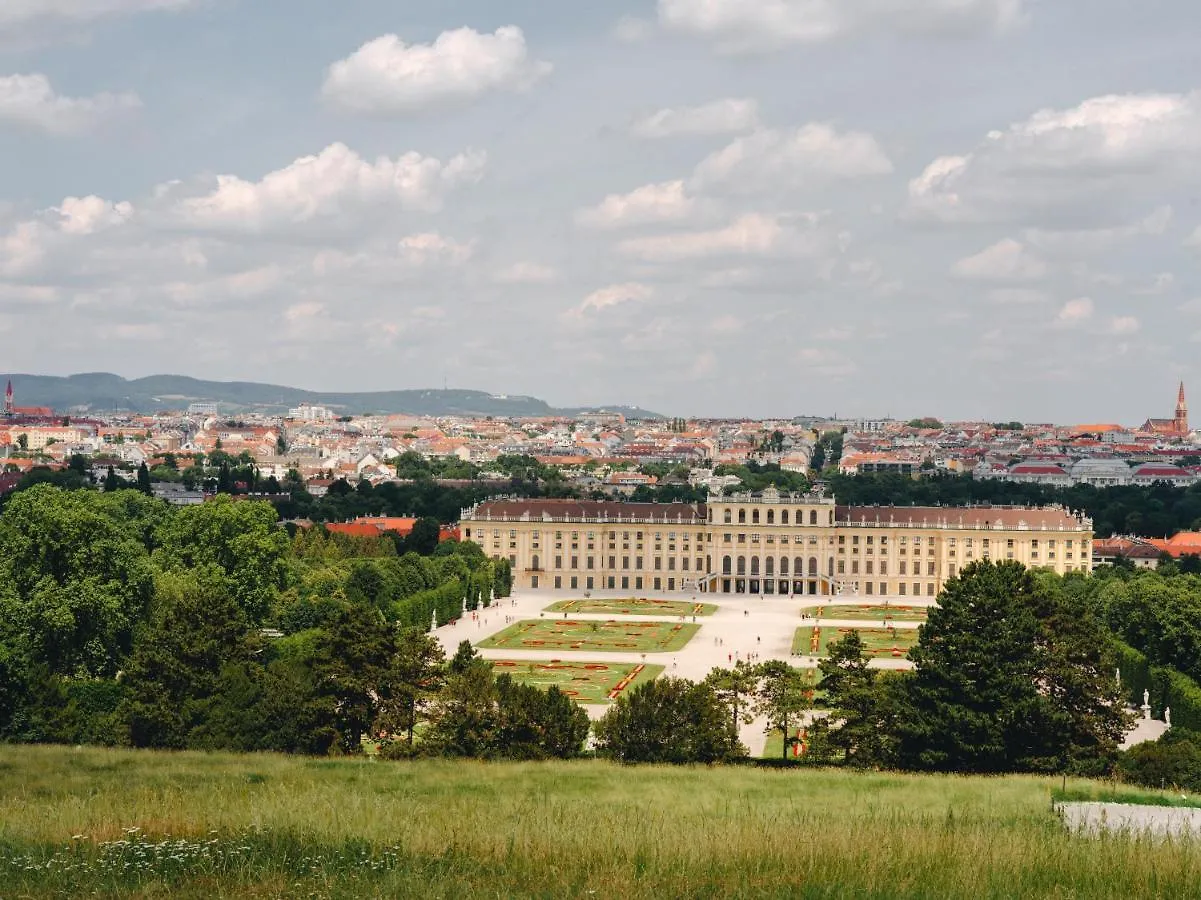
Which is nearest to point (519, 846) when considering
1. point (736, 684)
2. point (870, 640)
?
point (736, 684)

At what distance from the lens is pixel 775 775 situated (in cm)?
2788

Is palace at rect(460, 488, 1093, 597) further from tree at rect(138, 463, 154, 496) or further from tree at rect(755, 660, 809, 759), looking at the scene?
tree at rect(755, 660, 809, 759)

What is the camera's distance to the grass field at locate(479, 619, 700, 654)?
69875 mm

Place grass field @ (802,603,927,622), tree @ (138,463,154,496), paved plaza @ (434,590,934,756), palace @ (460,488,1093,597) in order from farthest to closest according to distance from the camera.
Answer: tree @ (138,463,154,496) < palace @ (460,488,1093,597) < grass field @ (802,603,927,622) < paved plaza @ (434,590,934,756)

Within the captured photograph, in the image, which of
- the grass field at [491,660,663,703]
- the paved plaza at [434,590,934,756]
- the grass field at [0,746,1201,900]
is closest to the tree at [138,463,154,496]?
the paved plaza at [434,590,934,756]

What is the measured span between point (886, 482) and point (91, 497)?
12773cm

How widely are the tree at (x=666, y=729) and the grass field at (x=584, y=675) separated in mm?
18085

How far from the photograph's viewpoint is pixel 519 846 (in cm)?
1538

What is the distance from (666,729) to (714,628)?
48105mm

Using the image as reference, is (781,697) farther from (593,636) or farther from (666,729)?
(593,636)

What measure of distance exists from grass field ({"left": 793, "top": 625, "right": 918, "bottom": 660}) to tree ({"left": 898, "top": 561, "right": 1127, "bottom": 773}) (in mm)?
28133

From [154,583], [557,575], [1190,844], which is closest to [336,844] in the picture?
[1190,844]

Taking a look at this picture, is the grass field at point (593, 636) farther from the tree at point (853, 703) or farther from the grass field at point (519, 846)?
the grass field at point (519, 846)

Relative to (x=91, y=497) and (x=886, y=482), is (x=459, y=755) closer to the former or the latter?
(x=91, y=497)
